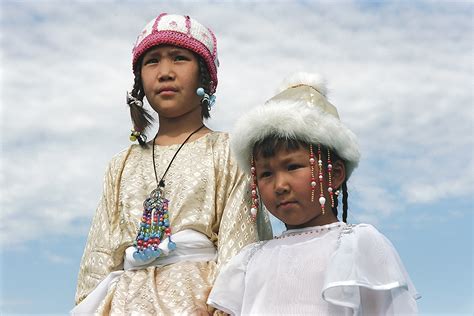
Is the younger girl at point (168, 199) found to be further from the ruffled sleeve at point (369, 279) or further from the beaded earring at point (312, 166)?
the ruffled sleeve at point (369, 279)

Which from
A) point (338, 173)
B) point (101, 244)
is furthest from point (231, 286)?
point (101, 244)

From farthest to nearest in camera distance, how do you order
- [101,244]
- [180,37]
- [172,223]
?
[180,37], [101,244], [172,223]

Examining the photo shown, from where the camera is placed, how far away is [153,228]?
384cm

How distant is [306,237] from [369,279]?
1.44 feet

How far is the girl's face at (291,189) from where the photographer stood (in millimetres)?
3512

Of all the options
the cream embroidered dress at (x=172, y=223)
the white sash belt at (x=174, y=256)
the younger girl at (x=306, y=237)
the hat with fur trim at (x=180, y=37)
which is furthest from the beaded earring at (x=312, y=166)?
the hat with fur trim at (x=180, y=37)

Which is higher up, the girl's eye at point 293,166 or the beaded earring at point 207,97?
the beaded earring at point 207,97

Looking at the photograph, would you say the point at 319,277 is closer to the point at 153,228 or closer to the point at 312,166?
the point at 312,166

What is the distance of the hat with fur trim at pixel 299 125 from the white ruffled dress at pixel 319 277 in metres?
0.37

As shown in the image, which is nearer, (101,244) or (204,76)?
(101,244)

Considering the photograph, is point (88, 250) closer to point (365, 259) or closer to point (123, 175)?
point (123, 175)

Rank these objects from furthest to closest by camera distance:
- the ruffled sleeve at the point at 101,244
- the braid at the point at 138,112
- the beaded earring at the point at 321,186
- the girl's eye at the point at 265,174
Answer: the braid at the point at 138,112
the ruffled sleeve at the point at 101,244
the girl's eye at the point at 265,174
the beaded earring at the point at 321,186

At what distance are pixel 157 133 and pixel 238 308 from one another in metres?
1.24

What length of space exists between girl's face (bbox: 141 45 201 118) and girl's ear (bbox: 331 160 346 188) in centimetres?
95
